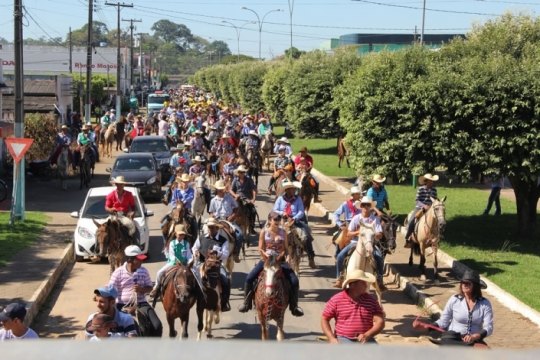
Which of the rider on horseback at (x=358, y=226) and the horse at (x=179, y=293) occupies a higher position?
the rider on horseback at (x=358, y=226)

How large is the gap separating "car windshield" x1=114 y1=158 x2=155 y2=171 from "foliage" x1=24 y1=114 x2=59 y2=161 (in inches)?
204

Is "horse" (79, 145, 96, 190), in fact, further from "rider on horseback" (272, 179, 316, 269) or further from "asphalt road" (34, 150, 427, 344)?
"rider on horseback" (272, 179, 316, 269)

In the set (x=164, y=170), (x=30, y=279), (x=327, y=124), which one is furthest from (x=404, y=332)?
(x=327, y=124)

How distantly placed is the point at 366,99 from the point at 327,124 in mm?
18734

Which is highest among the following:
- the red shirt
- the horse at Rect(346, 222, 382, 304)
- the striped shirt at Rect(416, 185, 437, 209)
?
the striped shirt at Rect(416, 185, 437, 209)

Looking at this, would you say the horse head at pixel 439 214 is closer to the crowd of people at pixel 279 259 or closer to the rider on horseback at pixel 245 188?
the crowd of people at pixel 279 259

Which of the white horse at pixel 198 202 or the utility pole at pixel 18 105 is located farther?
the utility pole at pixel 18 105

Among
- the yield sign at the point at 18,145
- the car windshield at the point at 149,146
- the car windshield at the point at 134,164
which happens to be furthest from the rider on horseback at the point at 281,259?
the car windshield at the point at 149,146

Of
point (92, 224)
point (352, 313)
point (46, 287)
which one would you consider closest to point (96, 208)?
point (92, 224)

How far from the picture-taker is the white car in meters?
17.2

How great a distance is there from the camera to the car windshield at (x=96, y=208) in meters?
17.9

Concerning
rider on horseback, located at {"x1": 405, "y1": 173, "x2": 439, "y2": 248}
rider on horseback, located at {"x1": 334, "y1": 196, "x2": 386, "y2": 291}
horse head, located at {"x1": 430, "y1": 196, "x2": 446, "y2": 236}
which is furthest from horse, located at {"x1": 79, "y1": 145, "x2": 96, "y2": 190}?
rider on horseback, located at {"x1": 334, "y1": 196, "x2": 386, "y2": 291}

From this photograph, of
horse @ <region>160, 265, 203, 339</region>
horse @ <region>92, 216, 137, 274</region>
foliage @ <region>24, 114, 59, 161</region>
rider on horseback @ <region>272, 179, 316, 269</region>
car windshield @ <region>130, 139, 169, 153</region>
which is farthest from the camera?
car windshield @ <region>130, 139, 169, 153</region>

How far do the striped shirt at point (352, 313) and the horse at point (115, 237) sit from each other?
23.3ft
